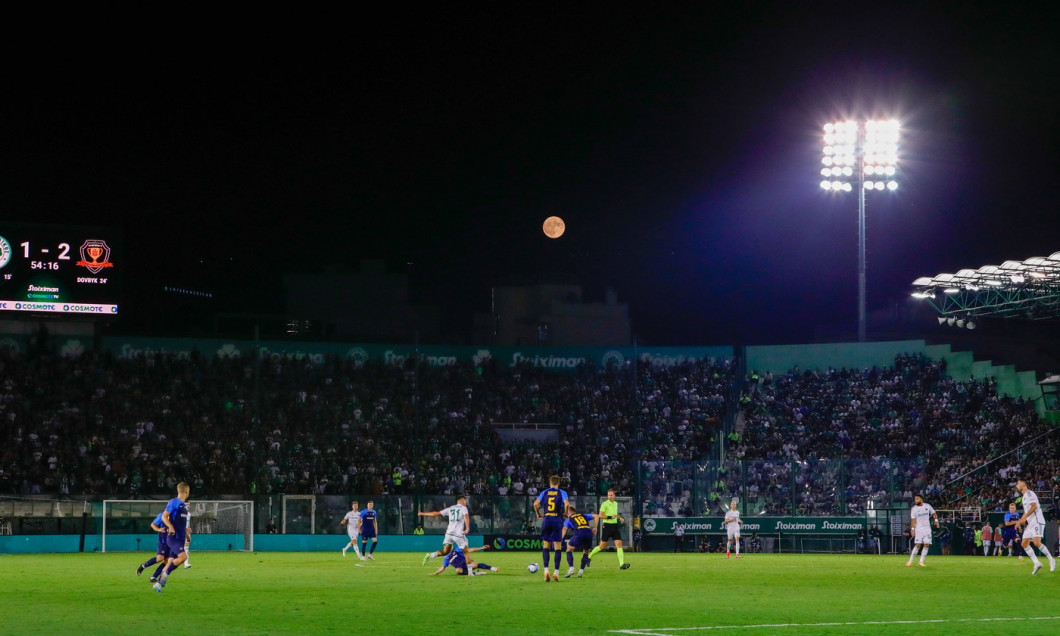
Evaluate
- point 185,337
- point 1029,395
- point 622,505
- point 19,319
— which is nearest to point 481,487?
point 622,505

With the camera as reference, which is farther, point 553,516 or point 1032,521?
point 1032,521

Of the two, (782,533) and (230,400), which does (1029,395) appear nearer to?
(782,533)

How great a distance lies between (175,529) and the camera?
2305 cm

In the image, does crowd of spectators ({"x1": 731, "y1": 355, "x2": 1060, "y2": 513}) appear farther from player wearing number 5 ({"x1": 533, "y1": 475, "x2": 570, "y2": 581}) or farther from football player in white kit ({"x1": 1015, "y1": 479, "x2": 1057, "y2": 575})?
player wearing number 5 ({"x1": 533, "y1": 475, "x2": 570, "y2": 581})

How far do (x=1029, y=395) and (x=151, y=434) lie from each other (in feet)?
125

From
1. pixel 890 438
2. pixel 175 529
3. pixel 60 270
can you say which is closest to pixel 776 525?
pixel 890 438

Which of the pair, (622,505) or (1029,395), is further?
(1029,395)

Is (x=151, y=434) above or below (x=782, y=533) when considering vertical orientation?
above

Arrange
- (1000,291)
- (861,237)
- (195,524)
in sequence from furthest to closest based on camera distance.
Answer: (861,237)
(1000,291)
(195,524)

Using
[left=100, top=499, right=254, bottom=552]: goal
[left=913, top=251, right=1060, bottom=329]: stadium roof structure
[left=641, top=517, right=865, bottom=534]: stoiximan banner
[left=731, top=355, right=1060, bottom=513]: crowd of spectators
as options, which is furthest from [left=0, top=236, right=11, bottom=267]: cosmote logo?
[left=913, top=251, right=1060, bottom=329]: stadium roof structure

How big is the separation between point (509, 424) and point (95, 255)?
2042cm

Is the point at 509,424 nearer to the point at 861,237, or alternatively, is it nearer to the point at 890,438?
the point at 890,438

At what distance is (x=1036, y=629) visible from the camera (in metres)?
15.1

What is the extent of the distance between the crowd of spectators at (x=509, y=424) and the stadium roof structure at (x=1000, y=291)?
511 centimetres
